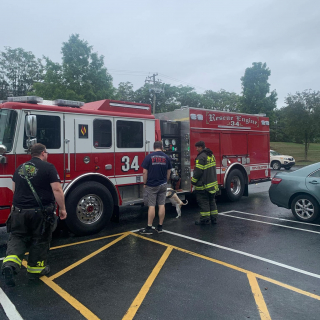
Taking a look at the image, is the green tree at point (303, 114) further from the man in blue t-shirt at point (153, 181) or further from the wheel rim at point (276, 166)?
the man in blue t-shirt at point (153, 181)

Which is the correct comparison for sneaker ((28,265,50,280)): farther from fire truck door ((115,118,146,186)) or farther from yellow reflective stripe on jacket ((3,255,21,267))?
fire truck door ((115,118,146,186))

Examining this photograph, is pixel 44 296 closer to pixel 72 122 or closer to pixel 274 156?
pixel 72 122

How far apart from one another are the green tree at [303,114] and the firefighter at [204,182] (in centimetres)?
2755

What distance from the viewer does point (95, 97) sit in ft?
78.0

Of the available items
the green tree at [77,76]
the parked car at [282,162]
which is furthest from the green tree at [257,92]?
the green tree at [77,76]

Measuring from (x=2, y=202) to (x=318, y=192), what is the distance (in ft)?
20.8

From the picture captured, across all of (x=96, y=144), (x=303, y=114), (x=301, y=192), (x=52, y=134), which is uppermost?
(x=303, y=114)

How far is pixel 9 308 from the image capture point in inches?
135

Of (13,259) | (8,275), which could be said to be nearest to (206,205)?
(13,259)

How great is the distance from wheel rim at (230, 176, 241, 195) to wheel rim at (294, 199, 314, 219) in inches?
112

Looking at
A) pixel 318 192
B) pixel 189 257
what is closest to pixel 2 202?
pixel 189 257

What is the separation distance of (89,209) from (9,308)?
2925 millimetres

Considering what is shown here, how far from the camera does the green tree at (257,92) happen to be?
3381 cm

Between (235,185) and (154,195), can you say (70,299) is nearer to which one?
(154,195)
